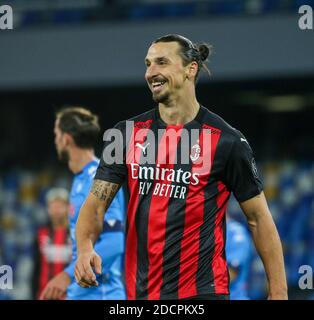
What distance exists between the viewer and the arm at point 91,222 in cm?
412

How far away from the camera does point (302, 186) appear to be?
43.3 ft

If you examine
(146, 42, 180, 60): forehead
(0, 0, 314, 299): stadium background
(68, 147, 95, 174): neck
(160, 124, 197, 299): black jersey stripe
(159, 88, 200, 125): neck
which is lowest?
(160, 124, 197, 299): black jersey stripe

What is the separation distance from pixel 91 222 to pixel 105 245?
122 cm

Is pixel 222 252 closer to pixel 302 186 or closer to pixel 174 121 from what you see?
pixel 174 121

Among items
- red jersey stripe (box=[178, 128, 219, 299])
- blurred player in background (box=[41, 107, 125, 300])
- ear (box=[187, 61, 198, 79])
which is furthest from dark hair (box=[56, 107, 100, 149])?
red jersey stripe (box=[178, 128, 219, 299])

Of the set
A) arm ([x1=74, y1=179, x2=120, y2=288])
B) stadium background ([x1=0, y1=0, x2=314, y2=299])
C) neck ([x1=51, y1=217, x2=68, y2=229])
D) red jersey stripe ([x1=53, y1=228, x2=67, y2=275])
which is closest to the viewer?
arm ([x1=74, y1=179, x2=120, y2=288])

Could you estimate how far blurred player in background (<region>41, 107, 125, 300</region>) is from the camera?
18.2 ft

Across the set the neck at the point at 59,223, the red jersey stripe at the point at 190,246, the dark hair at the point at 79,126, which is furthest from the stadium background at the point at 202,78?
the red jersey stripe at the point at 190,246

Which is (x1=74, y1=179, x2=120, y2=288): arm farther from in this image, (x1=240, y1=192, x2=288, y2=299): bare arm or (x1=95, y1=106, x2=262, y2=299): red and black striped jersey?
(x1=240, y1=192, x2=288, y2=299): bare arm

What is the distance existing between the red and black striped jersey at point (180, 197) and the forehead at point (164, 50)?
0.34 m

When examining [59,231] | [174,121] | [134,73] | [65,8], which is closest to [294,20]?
[134,73]

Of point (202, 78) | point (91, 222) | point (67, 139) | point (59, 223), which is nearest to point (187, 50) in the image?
point (91, 222)

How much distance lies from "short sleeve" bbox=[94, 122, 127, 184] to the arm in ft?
0.11
